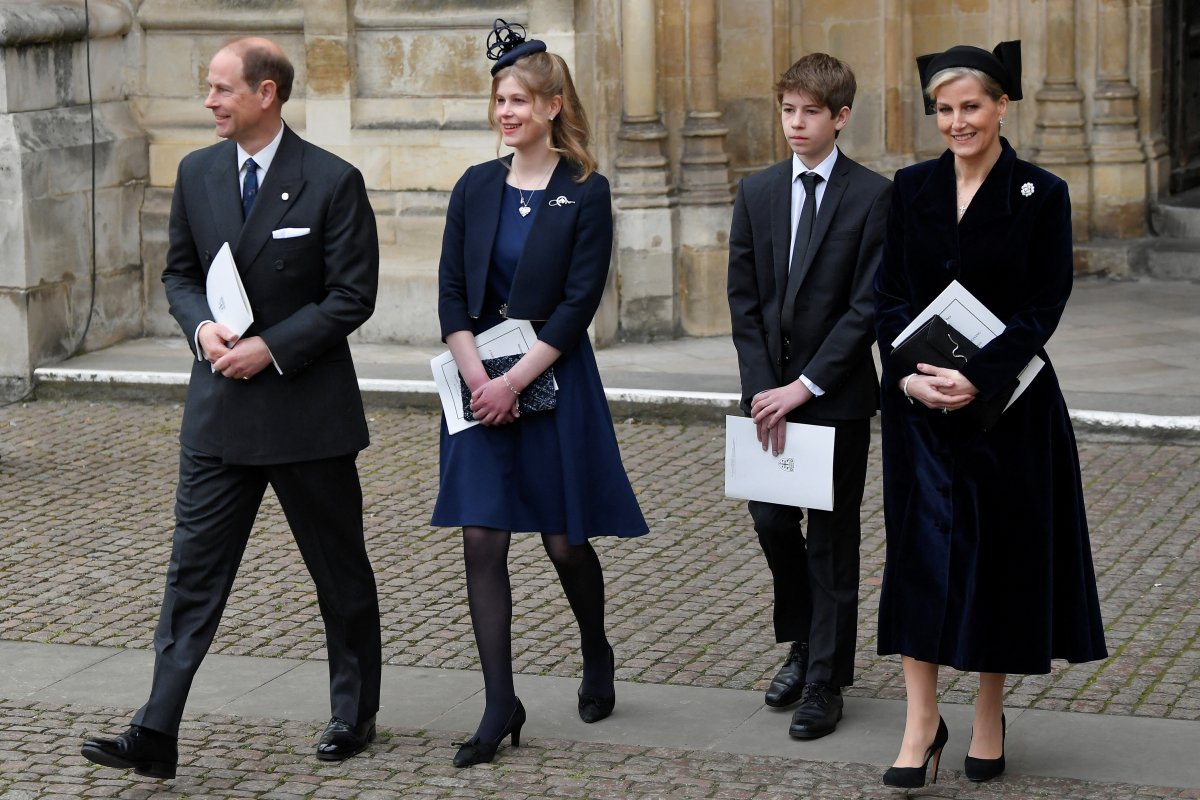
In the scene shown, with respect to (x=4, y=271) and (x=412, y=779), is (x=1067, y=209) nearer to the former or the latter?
(x=412, y=779)

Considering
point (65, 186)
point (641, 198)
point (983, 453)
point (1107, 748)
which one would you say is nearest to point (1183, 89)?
point (641, 198)

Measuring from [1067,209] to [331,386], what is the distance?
2026 millimetres

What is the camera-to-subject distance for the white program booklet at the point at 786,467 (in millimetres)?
5766

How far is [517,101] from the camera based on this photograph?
5.64 meters

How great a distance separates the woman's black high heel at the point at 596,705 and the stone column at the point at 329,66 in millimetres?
6876

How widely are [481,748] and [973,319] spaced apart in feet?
5.76

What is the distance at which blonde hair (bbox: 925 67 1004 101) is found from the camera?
5.12 metres

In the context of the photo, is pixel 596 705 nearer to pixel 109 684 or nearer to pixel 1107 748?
pixel 1107 748

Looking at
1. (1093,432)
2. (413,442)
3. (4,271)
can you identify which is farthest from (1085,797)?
(4,271)

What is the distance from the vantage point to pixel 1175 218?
13703mm

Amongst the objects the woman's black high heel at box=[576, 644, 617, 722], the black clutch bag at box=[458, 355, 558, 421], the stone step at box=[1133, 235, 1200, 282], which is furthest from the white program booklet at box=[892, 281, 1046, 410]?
the stone step at box=[1133, 235, 1200, 282]

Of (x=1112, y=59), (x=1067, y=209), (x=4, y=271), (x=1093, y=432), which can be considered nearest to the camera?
(x=1067, y=209)

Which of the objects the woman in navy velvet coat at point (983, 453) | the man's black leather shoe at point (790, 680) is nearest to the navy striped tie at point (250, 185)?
the woman in navy velvet coat at point (983, 453)

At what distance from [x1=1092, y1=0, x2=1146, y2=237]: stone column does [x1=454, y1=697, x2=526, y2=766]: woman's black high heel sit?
9024mm
